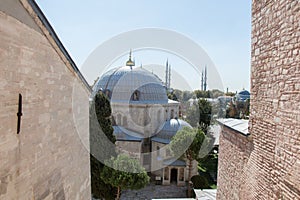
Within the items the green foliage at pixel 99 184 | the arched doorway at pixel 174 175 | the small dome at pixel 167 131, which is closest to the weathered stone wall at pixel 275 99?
the green foliage at pixel 99 184

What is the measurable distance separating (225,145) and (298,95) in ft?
8.54

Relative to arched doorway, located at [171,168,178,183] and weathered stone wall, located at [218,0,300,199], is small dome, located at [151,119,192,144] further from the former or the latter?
weathered stone wall, located at [218,0,300,199]

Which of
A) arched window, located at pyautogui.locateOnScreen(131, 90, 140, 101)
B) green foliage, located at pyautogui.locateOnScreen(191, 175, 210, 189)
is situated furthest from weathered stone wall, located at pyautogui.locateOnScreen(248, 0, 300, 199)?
arched window, located at pyautogui.locateOnScreen(131, 90, 140, 101)

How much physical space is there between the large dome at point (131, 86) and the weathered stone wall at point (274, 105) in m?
13.5

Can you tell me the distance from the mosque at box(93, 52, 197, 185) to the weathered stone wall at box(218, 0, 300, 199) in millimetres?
10704

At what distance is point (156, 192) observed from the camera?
1272 centimetres

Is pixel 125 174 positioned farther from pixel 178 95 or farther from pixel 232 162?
pixel 178 95

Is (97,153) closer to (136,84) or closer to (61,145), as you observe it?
(61,145)

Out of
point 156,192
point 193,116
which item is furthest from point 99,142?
point 193,116

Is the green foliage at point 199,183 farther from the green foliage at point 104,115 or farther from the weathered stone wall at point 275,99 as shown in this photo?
the weathered stone wall at point 275,99

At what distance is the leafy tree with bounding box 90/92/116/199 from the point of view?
10.4m

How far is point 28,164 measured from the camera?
290 centimetres

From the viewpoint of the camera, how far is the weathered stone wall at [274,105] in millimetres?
2545

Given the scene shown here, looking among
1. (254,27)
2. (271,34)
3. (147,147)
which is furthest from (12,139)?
(147,147)
